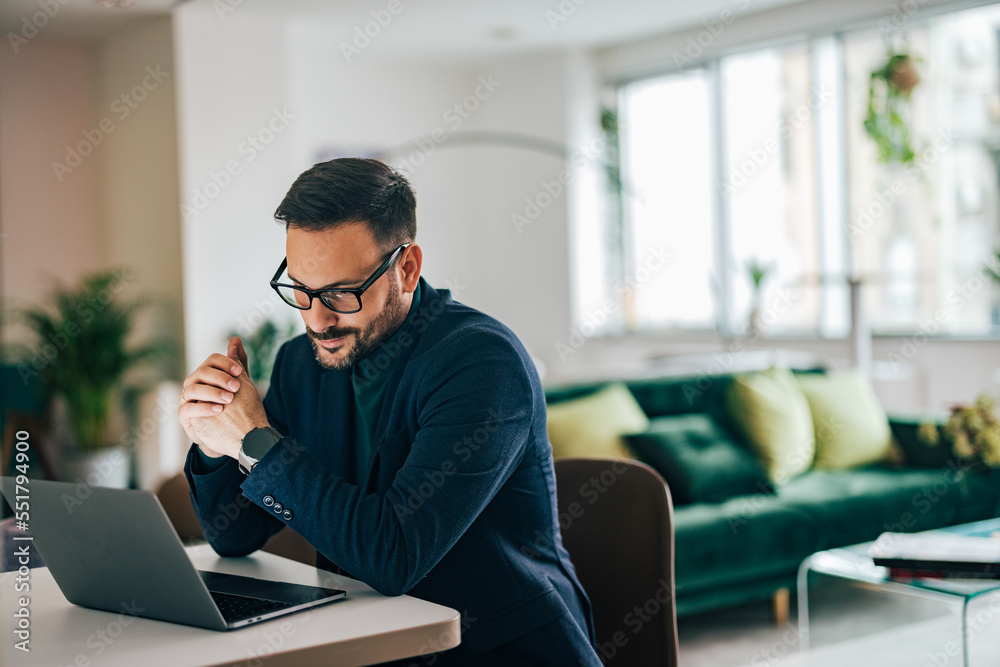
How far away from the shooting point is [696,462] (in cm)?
337

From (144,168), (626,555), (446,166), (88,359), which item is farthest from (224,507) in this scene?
(446,166)

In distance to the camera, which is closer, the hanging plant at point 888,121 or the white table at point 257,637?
the white table at point 257,637

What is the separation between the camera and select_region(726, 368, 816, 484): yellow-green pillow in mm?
3625

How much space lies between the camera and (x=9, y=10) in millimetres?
4977

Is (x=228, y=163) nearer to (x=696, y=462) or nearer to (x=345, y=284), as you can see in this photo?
(x=696, y=462)

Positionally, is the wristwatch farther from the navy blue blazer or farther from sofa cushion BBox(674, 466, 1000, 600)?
sofa cushion BBox(674, 466, 1000, 600)

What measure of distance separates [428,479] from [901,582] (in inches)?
A: 65.8

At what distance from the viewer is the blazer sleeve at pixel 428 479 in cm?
116

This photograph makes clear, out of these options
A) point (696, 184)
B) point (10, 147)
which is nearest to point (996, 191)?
point (696, 184)

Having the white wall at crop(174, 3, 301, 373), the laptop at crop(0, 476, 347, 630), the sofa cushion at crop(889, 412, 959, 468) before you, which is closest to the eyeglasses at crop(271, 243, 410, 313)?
the laptop at crop(0, 476, 347, 630)

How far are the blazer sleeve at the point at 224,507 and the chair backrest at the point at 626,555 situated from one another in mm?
500

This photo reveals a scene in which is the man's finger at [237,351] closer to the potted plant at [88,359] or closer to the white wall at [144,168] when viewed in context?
the potted plant at [88,359]

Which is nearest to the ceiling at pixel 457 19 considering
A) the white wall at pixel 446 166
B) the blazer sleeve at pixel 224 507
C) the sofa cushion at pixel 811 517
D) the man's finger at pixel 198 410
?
the white wall at pixel 446 166

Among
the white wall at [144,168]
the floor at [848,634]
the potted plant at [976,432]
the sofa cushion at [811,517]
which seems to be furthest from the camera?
the white wall at [144,168]
